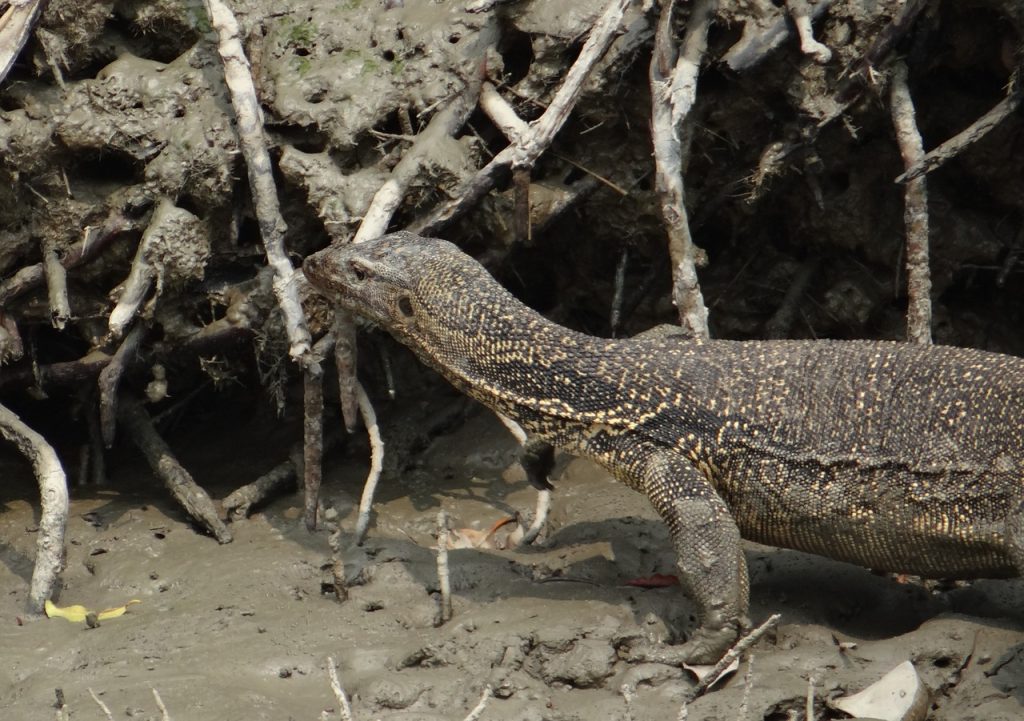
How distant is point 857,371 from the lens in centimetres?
646

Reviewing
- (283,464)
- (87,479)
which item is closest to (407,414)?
(283,464)

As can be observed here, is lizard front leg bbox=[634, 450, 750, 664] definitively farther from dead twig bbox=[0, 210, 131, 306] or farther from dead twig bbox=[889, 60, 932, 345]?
dead twig bbox=[0, 210, 131, 306]

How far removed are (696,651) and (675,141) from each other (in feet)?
10.3

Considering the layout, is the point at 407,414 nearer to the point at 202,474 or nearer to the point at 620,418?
the point at 202,474

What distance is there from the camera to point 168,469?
27.9 ft

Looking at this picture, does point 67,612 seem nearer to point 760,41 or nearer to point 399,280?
point 399,280

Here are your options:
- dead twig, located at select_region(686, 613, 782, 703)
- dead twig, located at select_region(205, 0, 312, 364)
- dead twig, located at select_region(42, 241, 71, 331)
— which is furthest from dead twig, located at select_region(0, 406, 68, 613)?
dead twig, located at select_region(686, 613, 782, 703)

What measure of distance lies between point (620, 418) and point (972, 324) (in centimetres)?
394

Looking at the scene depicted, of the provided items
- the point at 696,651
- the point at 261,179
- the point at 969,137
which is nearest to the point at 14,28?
the point at 261,179

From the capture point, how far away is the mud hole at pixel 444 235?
670 cm

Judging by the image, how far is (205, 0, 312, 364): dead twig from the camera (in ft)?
25.2

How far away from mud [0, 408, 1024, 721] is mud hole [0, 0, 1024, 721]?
3 centimetres

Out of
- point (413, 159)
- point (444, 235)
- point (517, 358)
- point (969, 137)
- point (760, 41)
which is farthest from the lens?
point (444, 235)

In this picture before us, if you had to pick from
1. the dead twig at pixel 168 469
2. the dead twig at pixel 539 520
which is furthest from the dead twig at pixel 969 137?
the dead twig at pixel 168 469
